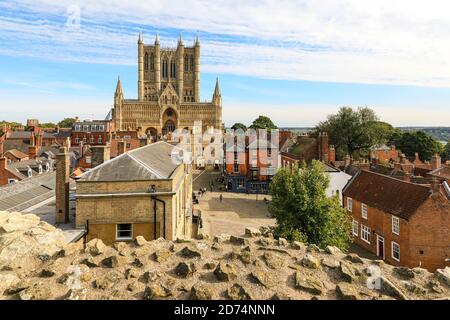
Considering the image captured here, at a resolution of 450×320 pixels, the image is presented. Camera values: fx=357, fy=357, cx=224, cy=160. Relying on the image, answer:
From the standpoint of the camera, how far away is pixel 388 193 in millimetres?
29141

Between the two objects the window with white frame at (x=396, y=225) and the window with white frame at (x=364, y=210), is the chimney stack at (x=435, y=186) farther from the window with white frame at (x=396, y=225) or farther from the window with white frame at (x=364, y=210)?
the window with white frame at (x=364, y=210)

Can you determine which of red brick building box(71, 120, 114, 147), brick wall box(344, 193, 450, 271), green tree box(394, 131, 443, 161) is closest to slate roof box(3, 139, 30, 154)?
red brick building box(71, 120, 114, 147)

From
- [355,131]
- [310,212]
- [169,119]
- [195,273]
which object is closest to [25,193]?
[310,212]

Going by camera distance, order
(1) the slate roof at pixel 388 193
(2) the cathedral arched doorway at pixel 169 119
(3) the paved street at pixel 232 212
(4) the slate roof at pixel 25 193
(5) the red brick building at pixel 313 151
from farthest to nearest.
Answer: (2) the cathedral arched doorway at pixel 169 119, (5) the red brick building at pixel 313 151, (3) the paved street at pixel 232 212, (1) the slate roof at pixel 388 193, (4) the slate roof at pixel 25 193

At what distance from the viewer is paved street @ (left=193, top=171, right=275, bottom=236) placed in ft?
124

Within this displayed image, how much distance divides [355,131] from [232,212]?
1327 inches

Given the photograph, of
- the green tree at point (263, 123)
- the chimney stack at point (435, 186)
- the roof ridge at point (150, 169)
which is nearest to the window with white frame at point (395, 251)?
the chimney stack at point (435, 186)

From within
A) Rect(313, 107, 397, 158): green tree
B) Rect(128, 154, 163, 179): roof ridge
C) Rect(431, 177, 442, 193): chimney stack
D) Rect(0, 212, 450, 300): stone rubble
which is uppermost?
Rect(313, 107, 397, 158): green tree

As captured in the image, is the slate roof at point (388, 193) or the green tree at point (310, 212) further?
the slate roof at point (388, 193)

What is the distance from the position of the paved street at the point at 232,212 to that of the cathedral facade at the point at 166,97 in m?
73.9

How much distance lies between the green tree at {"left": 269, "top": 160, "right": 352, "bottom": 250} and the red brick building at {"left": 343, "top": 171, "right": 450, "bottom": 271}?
428 centimetres

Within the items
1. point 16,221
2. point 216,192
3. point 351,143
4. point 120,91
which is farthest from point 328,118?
point 120,91

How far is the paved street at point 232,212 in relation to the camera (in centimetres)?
3775

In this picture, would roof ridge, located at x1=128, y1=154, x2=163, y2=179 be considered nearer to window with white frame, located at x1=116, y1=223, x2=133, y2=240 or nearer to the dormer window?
window with white frame, located at x1=116, y1=223, x2=133, y2=240
